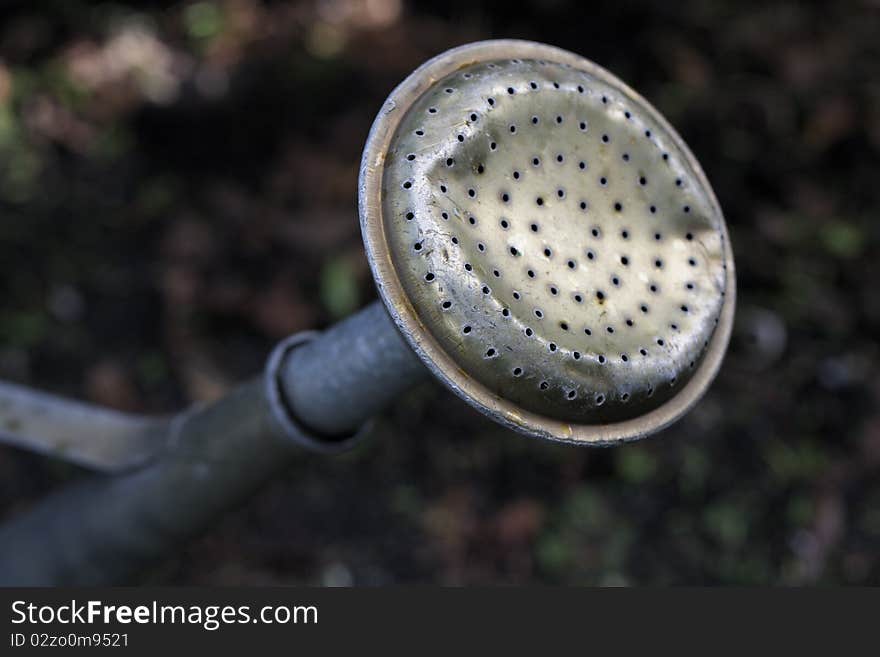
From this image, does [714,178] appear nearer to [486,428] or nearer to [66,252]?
[486,428]

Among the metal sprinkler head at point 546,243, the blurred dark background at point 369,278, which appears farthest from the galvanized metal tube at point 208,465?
the blurred dark background at point 369,278

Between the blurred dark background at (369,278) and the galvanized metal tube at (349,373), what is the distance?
0.96m

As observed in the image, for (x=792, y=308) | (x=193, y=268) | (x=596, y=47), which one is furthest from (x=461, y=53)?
(x=792, y=308)

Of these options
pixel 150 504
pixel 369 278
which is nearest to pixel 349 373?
pixel 150 504

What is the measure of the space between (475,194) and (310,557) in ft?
4.44

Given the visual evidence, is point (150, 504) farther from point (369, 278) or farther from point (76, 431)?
point (369, 278)

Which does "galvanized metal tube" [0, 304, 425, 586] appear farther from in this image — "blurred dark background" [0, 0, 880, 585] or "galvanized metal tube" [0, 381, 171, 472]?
"blurred dark background" [0, 0, 880, 585]

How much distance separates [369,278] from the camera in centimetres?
228

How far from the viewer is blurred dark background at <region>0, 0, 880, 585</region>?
2.24 m

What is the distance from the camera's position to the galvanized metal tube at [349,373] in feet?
3.76

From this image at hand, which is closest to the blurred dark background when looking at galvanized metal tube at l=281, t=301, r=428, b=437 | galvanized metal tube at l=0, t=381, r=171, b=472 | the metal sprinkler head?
galvanized metal tube at l=0, t=381, r=171, b=472

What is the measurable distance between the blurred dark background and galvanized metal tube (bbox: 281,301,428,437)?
960 mm

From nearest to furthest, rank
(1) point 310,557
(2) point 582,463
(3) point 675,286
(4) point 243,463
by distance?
1. (3) point 675,286
2. (4) point 243,463
3. (1) point 310,557
4. (2) point 582,463

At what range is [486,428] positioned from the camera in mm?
2355
